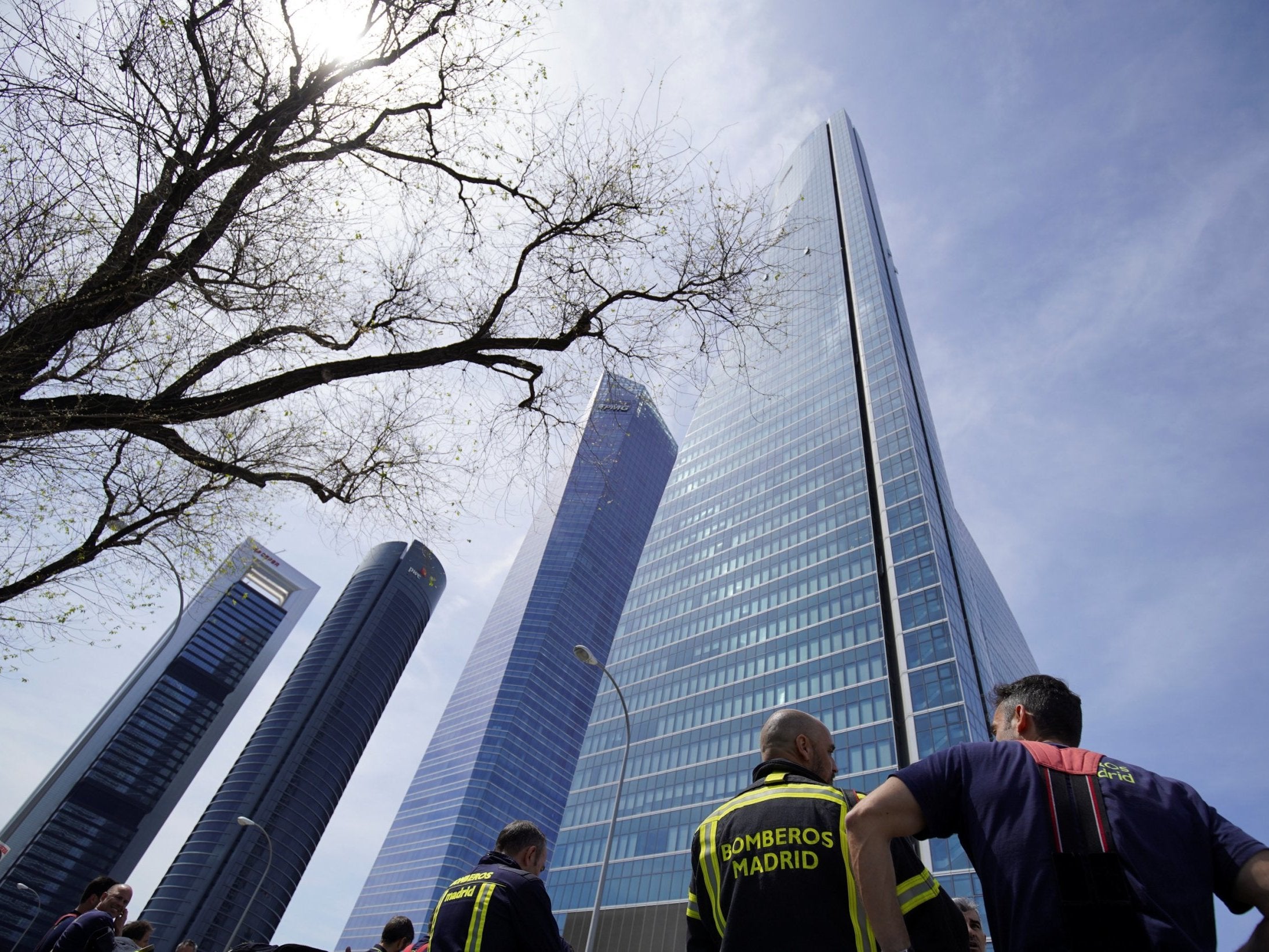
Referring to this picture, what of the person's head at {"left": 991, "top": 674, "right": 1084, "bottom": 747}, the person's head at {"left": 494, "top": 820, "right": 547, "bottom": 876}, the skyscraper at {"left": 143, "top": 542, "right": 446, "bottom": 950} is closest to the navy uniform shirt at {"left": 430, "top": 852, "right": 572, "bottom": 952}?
the person's head at {"left": 494, "top": 820, "right": 547, "bottom": 876}

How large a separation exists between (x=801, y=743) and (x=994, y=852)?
991mm

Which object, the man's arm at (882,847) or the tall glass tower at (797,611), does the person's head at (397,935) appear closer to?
the man's arm at (882,847)

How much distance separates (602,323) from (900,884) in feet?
20.2

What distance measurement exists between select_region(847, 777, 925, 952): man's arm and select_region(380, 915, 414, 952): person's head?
13.7 feet

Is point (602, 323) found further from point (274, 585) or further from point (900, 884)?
point (274, 585)

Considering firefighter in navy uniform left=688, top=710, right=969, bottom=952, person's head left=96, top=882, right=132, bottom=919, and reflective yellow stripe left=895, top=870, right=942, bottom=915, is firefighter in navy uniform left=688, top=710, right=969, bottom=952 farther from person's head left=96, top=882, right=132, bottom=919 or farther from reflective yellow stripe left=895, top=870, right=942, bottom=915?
person's head left=96, top=882, right=132, bottom=919

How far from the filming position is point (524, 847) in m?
3.83

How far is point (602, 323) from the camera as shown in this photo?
746 centimetres

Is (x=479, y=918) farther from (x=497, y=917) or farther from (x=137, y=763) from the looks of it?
(x=137, y=763)

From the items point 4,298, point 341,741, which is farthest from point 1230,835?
point 341,741

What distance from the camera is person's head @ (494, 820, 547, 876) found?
3.79m

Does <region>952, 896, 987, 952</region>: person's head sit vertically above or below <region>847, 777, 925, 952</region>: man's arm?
above

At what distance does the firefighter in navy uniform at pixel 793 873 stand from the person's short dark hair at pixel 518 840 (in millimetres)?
1316

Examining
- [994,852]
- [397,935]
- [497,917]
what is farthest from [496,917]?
[397,935]
